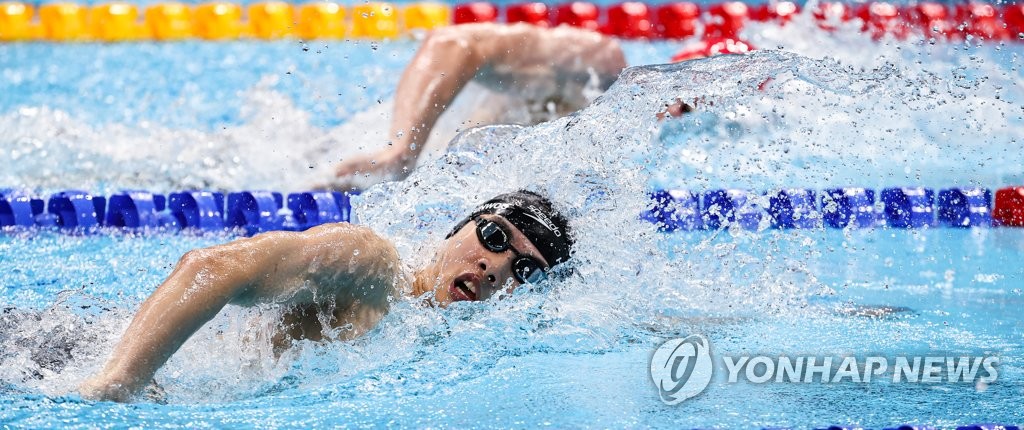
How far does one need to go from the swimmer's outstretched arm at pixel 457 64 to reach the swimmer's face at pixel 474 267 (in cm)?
87

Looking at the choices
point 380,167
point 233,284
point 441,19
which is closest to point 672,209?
point 380,167

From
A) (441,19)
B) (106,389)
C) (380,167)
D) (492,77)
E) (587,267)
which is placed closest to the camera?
(106,389)

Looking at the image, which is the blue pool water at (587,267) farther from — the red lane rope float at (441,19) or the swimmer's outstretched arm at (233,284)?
the red lane rope float at (441,19)

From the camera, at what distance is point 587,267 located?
→ 7.73 feet

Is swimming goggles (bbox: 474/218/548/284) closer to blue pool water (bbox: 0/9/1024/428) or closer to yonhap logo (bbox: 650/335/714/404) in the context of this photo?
blue pool water (bbox: 0/9/1024/428)

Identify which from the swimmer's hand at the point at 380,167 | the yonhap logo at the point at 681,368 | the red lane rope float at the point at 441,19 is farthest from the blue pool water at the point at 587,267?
the red lane rope float at the point at 441,19

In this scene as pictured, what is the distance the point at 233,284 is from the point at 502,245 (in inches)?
24.7

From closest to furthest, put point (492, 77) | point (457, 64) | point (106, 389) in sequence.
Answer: point (106, 389)
point (457, 64)
point (492, 77)

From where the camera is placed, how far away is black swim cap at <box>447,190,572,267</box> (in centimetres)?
210

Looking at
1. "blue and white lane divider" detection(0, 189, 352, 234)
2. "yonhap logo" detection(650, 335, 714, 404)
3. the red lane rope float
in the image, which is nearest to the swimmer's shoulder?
"yonhap logo" detection(650, 335, 714, 404)

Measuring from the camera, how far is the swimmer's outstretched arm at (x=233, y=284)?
1510mm

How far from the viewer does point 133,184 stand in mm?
3412

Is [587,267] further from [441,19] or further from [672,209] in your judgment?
[441,19]

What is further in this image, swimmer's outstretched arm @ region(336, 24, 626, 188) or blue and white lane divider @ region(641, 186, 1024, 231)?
blue and white lane divider @ region(641, 186, 1024, 231)
